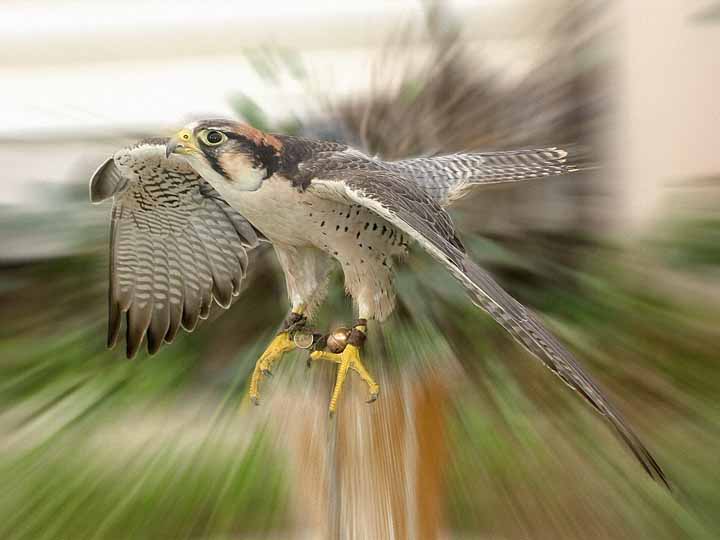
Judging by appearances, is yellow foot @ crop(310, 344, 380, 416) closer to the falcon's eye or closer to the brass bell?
the brass bell

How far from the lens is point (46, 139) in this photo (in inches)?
36.7

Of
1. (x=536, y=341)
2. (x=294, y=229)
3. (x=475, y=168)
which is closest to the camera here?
(x=536, y=341)

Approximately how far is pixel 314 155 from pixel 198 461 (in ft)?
1.02

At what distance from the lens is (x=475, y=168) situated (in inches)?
24.8

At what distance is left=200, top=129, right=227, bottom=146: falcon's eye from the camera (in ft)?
1.52

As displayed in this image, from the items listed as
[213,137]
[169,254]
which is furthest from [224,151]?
[169,254]

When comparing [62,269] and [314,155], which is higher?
[314,155]

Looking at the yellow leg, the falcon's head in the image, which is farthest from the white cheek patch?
the yellow leg

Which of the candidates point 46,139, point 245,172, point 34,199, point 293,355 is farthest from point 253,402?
point 46,139

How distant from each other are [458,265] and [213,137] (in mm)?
215

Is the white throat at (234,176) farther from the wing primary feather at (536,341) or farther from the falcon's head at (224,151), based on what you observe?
the wing primary feather at (536,341)

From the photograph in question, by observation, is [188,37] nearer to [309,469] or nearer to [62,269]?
[62,269]

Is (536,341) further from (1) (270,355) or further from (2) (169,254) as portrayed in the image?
(2) (169,254)

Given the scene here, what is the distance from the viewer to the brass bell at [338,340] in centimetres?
52
